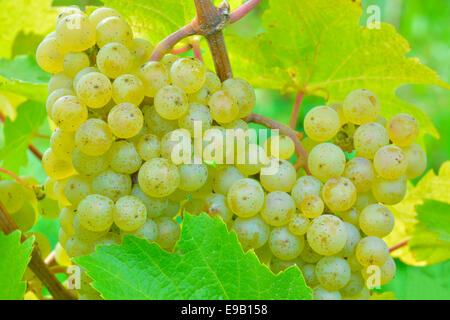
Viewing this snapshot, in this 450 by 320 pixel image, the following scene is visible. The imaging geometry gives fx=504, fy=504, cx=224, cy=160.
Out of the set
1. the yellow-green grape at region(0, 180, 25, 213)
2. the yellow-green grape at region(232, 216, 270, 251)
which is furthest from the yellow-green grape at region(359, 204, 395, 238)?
the yellow-green grape at region(0, 180, 25, 213)

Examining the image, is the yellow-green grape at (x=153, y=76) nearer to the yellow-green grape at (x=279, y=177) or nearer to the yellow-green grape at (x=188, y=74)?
the yellow-green grape at (x=188, y=74)

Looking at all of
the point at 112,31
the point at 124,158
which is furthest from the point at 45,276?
the point at 112,31

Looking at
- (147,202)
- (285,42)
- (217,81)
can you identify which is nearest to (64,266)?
(147,202)

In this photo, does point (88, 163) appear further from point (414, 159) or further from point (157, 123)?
point (414, 159)

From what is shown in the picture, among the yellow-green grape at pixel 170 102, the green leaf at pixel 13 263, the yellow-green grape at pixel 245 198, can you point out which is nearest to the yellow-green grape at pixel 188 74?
the yellow-green grape at pixel 170 102

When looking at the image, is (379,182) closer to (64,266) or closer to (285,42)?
(285,42)
